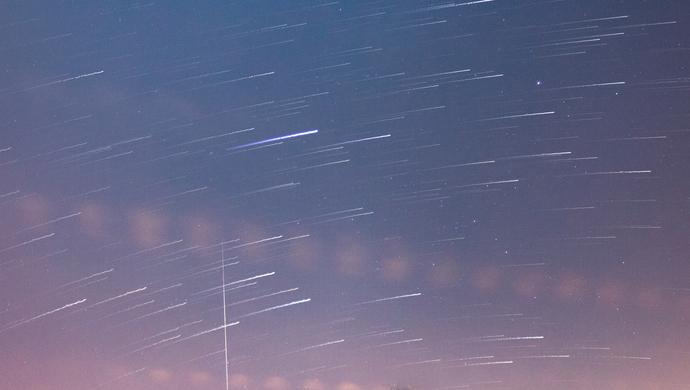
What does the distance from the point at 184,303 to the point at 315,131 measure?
6187mm

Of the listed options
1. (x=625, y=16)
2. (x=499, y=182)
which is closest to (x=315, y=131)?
(x=499, y=182)

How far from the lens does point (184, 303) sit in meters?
11.4

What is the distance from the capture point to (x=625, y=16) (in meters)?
10.8

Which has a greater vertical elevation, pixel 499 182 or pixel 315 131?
pixel 315 131

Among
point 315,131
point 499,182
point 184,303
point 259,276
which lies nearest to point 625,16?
point 499,182

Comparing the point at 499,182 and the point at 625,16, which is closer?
the point at 625,16

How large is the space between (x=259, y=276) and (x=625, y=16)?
12.5 metres

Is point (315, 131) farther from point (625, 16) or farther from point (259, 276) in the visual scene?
point (625, 16)

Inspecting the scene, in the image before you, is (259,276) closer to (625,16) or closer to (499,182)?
(499,182)

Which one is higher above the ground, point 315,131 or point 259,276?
point 315,131

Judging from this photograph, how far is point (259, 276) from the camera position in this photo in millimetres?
11484

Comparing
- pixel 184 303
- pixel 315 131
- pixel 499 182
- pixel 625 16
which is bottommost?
pixel 184 303

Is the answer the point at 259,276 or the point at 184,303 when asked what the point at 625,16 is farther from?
the point at 184,303

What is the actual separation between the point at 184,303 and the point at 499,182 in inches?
387
